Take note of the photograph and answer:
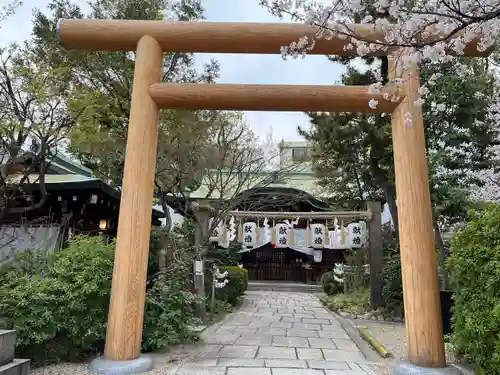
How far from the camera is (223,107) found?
16.2 feet

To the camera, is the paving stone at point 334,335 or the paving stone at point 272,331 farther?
the paving stone at point 272,331

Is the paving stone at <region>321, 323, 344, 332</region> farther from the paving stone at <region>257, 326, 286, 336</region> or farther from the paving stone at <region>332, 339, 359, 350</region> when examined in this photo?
the paving stone at <region>332, 339, 359, 350</region>

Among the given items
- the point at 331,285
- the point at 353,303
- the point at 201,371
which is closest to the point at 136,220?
the point at 201,371

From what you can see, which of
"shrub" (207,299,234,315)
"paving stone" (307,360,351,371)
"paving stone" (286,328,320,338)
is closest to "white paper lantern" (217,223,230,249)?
"shrub" (207,299,234,315)

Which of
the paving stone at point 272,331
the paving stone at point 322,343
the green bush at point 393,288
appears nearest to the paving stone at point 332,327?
the paving stone at point 272,331

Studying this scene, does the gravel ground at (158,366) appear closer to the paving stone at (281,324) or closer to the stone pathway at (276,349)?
the stone pathway at (276,349)

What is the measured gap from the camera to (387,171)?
1007 cm

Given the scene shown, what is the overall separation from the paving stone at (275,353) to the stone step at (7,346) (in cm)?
282

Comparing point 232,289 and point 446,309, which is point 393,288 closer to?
point 446,309

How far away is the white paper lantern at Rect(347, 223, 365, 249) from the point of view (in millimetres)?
10109

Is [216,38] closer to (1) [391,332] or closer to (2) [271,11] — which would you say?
(2) [271,11]

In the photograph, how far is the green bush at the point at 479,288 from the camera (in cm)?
333

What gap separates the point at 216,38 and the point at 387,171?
22.5ft

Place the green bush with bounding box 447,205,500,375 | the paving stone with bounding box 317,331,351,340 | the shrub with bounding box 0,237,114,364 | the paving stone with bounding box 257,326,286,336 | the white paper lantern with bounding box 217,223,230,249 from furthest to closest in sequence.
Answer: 1. the white paper lantern with bounding box 217,223,230,249
2. the paving stone with bounding box 257,326,286,336
3. the paving stone with bounding box 317,331,351,340
4. the shrub with bounding box 0,237,114,364
5. the green bush with bounding box 447,205,500,375
